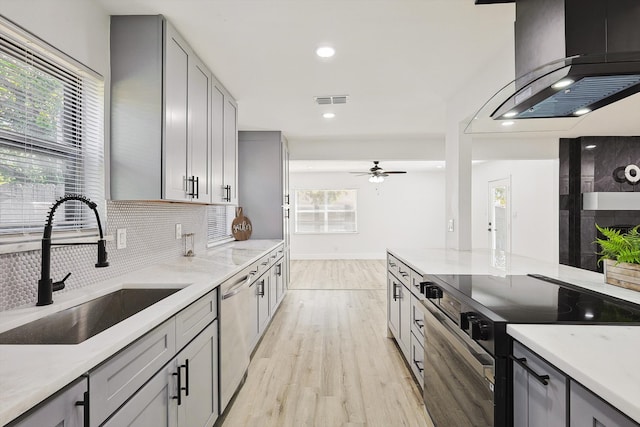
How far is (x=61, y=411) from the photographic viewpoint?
84cm

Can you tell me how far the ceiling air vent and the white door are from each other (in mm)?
5371

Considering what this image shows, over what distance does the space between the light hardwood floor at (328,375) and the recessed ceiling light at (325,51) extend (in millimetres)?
2472

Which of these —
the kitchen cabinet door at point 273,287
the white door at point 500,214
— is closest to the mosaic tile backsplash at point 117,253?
the kitchen cabinet door at point 273,287

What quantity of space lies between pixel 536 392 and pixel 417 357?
1.44 m

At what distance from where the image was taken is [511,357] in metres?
1.15

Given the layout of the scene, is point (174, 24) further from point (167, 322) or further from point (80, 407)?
point (80, 407)

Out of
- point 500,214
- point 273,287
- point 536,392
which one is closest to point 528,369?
point 536,392

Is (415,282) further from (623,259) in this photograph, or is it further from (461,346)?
(623,259)

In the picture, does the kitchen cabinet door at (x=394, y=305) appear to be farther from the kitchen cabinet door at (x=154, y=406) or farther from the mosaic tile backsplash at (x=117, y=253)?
the kitchen cabinet door at (x=154, y=406)

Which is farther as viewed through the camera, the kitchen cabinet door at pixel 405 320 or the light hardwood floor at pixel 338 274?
the light hardwood floor at pixel 338 274

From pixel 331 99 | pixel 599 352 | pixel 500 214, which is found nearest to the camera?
pixel 599 352

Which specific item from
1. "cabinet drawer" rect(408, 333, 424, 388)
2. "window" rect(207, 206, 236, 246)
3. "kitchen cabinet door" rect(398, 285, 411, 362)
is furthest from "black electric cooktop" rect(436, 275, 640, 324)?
"window" rect(207, 206, 236, 246)

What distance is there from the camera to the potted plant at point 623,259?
5.11 ft

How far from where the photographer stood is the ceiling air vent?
3635mm
